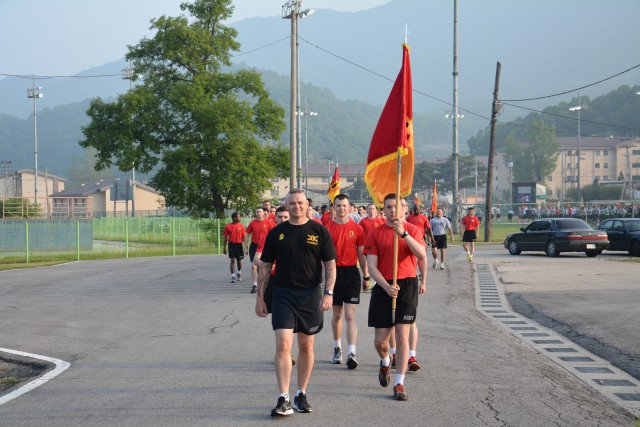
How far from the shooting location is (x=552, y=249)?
2977 cm

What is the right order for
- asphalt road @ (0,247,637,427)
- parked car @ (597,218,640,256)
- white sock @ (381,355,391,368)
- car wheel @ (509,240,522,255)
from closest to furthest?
asphalt road @ (0,247,637,427)
white sock @ (381,355,391,368)
parked car @ (597,218,640,256)
car wheel @ (509,240,522,255)

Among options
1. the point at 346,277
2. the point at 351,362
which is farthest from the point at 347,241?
the point at 351,362

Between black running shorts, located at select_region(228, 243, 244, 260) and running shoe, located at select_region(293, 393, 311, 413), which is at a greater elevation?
black running shorts, located at select_region(228, 243, 244, 260)

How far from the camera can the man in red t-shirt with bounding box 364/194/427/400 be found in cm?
782

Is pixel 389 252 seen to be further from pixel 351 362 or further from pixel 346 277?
pixel 346 277

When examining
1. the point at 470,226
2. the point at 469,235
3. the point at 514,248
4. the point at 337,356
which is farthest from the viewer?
the point at 514,248

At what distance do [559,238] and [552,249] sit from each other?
0.55 m

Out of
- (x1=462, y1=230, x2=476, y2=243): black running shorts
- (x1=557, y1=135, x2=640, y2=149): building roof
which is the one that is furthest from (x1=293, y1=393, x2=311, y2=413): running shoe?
(x1=557, y1=135, x2=640, y2=149): building roof

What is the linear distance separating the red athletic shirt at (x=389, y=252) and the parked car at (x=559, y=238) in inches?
871

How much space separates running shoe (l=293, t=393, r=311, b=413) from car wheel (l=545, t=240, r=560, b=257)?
24008 millimetres

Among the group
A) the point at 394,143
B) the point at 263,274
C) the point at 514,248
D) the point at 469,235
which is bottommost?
the point at 514,248

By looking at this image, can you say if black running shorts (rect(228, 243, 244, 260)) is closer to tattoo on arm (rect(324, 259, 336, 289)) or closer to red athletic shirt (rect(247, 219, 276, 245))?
red athletic shirt (rect(247, 219, 276, 245))

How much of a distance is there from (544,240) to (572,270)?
7.55 m

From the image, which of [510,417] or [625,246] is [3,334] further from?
[625,246]
